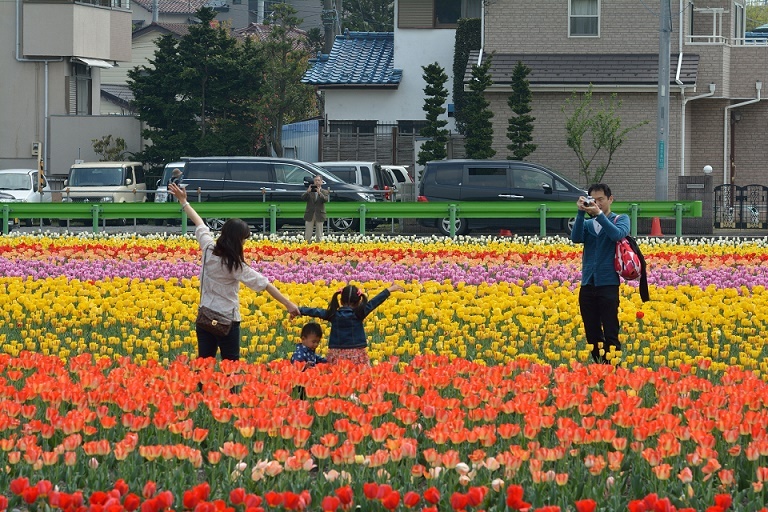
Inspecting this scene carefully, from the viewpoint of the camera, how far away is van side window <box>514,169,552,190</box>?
3216cm

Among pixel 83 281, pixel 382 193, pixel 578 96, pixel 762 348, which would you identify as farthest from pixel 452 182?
pixel 762 348

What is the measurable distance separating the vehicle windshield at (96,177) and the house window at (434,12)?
11.8 m

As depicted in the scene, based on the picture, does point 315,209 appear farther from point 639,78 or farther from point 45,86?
point 45,86

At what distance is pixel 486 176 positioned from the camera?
32.5 meters

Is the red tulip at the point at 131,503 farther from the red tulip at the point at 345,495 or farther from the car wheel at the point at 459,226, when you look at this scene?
the car wheel at the point at 459,226

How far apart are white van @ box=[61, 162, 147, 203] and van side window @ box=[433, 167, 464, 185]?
31.4 feet

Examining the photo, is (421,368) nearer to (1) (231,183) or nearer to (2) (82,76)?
(1) (231,183)

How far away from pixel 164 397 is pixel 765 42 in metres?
35.0

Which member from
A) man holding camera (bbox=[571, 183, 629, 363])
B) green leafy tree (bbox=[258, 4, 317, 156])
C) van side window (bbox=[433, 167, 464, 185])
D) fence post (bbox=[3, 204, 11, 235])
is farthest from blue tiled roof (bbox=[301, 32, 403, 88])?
man holding camera (bbox=[571, 183, 629, 363])

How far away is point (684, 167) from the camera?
39.9 m

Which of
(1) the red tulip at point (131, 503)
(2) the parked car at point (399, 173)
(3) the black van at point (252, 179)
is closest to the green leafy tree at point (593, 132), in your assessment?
(2) the parked car at point (399, 173)

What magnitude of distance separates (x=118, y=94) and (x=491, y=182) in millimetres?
41384

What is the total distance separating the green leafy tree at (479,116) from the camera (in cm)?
3769

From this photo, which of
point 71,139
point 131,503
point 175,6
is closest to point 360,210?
point 71,139
